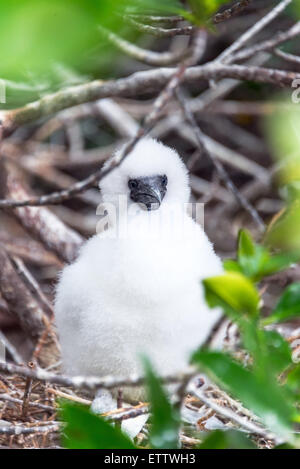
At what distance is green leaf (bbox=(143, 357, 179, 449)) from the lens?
1252 mm

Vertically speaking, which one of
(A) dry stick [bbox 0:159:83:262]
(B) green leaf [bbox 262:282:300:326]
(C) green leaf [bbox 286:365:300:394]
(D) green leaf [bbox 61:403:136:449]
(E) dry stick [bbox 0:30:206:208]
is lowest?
(D) green leaf [bbox 61:403:136:449]

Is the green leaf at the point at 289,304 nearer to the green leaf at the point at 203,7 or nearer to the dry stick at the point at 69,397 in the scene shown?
the green leaf at the point at 203,7

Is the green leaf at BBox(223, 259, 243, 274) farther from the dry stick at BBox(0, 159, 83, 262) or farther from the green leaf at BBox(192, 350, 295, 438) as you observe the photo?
the dry stick at BBox(0, 159, 83, 262)

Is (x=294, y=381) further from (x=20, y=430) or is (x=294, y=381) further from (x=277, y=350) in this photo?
(x=20, y=430)

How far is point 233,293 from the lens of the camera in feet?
4.33

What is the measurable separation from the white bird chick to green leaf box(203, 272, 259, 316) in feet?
3.14

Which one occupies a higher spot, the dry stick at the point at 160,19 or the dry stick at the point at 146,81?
the dry stick at the point at 160,19

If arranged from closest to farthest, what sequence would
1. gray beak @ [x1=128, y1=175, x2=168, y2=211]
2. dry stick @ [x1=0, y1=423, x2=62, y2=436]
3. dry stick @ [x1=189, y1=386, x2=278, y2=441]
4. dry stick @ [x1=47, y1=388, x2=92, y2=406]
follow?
dry stick @ [x1=189, y1=386, x2=278, y2=441]
dry stick @ [x1=0, y1=423, x2=62, y2=436]
dry stick @ [x1=47, y1=388, x2=92, y2=406]
gray beak @ [x1=128, y1=175, x2=168, y2=211]

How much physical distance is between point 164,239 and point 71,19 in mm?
1665

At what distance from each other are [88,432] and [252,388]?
30 cm

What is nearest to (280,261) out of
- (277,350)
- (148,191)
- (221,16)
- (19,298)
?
(277,350)

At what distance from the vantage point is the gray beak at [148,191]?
2.71m

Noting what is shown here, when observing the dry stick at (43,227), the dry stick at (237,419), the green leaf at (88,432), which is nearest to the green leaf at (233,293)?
the green leaf at (88,432)

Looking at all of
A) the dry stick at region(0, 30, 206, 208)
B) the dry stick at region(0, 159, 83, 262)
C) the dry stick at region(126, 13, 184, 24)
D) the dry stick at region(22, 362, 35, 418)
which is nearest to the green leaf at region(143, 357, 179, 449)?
the dry stick at region(0, 30, 206, 208)
